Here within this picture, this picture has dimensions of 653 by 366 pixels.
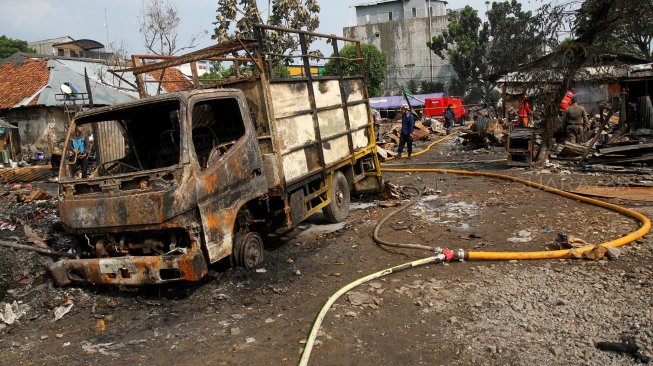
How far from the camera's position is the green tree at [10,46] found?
44.3 m

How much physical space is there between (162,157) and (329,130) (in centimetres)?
258

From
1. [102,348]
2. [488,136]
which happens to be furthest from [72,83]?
[102,348]

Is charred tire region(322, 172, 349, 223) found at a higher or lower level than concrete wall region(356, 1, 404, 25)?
lower

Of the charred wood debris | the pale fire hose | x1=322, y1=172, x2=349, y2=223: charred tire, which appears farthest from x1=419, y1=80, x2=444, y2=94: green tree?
the pale fire hose

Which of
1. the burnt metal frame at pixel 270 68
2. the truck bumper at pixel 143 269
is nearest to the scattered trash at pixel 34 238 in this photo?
the truck bumper at pixel 143 269

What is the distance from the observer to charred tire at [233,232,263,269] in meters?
5.54

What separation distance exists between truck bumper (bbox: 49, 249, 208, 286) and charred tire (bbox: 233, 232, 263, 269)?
2.49 ft

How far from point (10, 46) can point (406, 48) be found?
39.3 meters

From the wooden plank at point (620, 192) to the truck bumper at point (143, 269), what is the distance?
693 cm

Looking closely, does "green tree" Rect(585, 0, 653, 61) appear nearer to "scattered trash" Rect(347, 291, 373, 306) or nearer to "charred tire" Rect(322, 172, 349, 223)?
"charred tire" Rect(322, 172, 349, 223)

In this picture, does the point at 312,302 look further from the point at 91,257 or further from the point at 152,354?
the point at 91,257

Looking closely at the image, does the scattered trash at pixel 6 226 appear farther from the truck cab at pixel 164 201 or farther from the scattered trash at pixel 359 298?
the scattered trash at pixel 359 298

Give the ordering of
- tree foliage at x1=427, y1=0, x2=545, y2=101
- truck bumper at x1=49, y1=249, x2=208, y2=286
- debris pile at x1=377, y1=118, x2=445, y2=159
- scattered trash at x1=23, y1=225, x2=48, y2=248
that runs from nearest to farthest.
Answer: truck bumper at x1=49, y1=249, x2=208, y2=286
scattered trash at x1=23, y1=225, x2=48, y2=248
debris pile at x1=377, y1=118, x2=445, y2=159
tree foliage at x1=427, y1=0, x2=545, y2=101

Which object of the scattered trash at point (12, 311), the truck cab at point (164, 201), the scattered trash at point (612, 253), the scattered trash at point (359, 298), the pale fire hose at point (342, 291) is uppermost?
the truck cab at point (164, 201)
